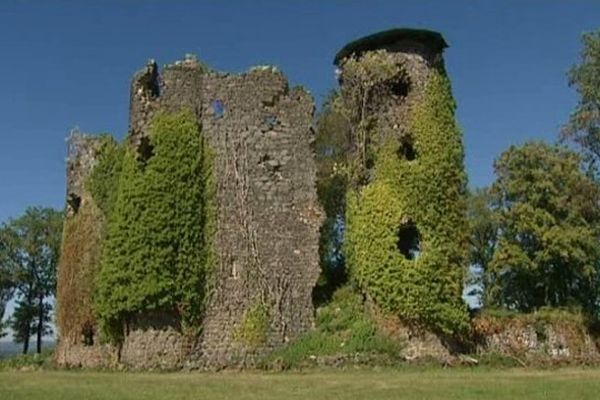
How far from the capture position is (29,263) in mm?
53969

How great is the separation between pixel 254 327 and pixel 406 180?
6.96 meters

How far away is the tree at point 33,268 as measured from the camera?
5345 cm

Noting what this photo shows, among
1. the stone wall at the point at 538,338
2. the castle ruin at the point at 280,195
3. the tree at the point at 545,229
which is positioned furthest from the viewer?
the tree at the point at 545,229

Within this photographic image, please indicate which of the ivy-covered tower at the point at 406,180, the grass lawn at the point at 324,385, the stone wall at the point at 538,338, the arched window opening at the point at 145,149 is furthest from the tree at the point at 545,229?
the arched window opening at the point at 145,149

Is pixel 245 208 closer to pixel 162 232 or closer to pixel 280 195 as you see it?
pixel 280 195

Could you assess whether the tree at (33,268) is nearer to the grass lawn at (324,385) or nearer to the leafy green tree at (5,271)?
the leafy green tree at (5,271)

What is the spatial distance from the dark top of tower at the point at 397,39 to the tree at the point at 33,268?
31.8 m

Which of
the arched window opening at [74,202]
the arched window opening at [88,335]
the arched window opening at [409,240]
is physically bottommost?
the arched window opening at [88,335]

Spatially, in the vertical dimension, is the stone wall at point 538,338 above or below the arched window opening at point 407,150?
below

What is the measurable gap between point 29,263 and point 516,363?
37710 mm

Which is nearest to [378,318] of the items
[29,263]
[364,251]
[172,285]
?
[364,251]

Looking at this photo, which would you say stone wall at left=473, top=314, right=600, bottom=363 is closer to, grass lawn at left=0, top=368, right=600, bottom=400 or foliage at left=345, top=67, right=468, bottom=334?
foliage at left=345, top=67, right=468, bottom=334

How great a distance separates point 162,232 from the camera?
25.9 m

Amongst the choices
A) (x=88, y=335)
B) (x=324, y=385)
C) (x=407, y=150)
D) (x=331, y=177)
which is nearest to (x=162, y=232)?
(x=88, y=335)
